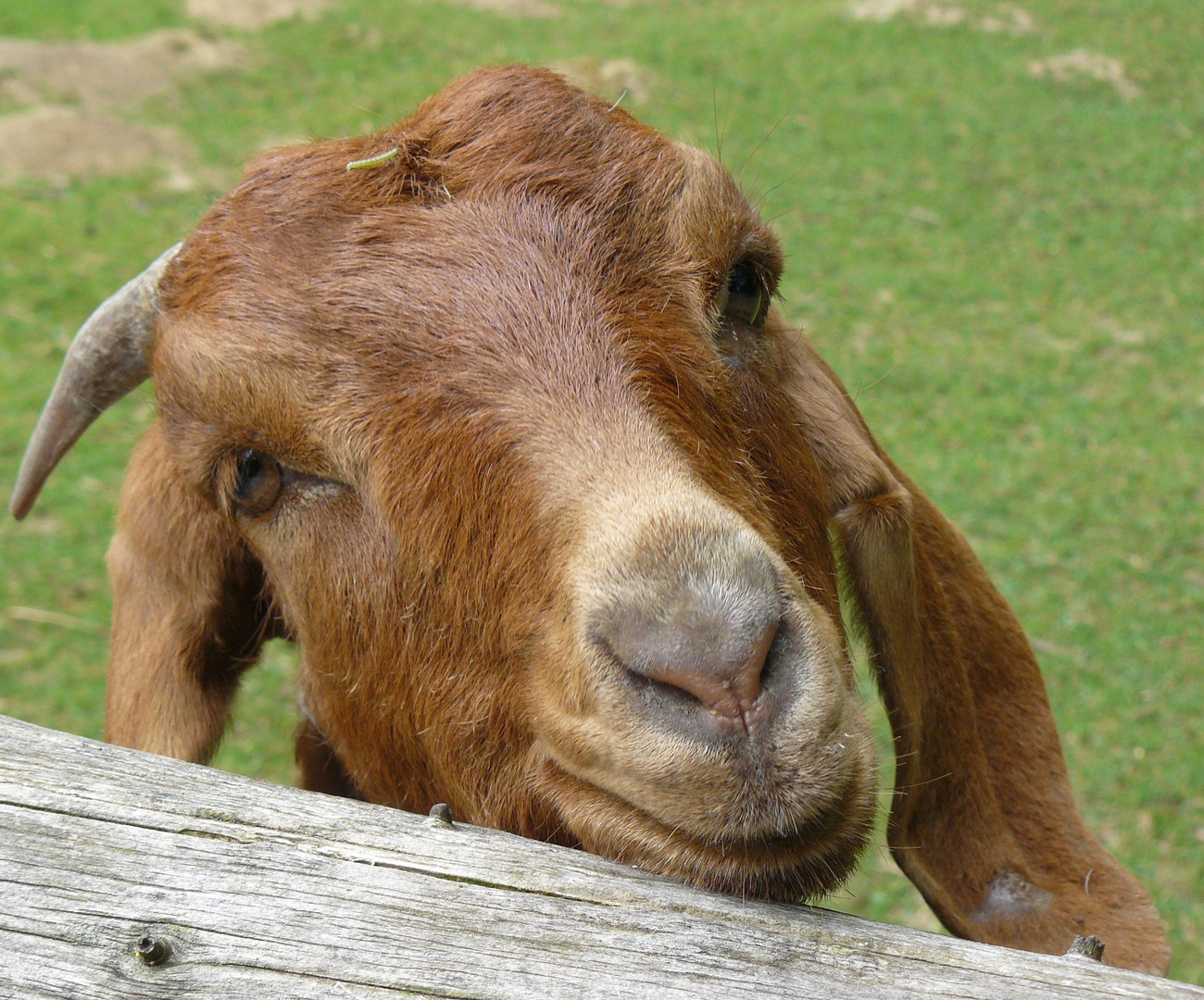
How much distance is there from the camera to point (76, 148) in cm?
1343

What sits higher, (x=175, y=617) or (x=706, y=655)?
(x=706, y=655)

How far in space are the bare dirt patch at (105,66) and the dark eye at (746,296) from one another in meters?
14.3

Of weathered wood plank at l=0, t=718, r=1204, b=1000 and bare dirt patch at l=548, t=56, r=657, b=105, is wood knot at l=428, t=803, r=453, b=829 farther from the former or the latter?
bare dirt patch at l=548, t=56, r=657, b=105

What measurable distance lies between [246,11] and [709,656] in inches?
746

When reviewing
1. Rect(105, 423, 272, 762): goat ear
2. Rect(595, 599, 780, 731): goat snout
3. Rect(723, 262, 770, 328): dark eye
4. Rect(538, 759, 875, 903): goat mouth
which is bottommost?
Rect(105, 423, 272, 762): goat ear

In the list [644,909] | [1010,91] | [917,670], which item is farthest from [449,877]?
[1010,91]

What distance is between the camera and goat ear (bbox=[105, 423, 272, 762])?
3.06 m

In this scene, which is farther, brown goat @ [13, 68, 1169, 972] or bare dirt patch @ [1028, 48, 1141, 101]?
bare dirt patch @ [1028, 48, 1141, 101]

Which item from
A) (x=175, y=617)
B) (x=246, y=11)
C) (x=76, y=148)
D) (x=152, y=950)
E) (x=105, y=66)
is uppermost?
(x=152, y=950)

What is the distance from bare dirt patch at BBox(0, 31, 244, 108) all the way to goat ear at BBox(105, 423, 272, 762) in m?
13.5

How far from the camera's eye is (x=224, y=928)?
1756 millimetres

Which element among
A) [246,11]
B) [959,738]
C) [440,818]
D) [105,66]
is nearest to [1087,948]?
[440,818]

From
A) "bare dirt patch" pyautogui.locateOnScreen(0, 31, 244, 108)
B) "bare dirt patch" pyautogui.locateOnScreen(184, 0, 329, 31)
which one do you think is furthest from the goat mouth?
"bare dirt patch" pyautogui.locateOnScreen(184, 0, 329, 31)

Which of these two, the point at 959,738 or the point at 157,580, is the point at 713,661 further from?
the point at 157,580
